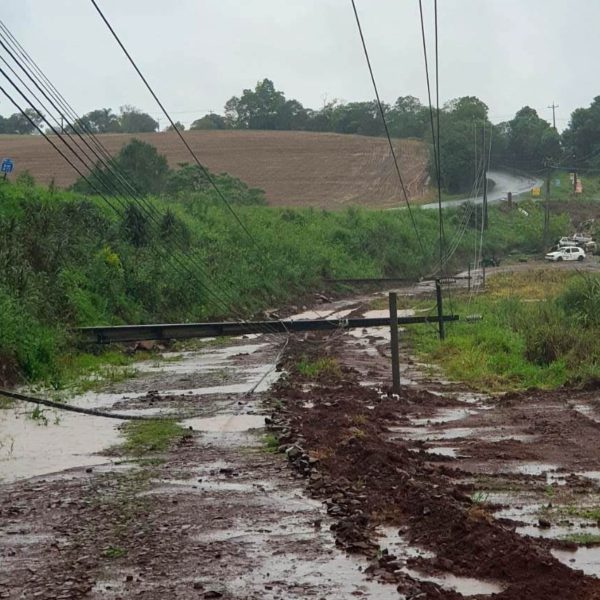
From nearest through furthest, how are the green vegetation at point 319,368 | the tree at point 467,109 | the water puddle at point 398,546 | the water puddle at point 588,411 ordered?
the water puddle at point 398,546 → the water puddle at point 588,411 → the green vegetation at point 319,368 → the tree at point 467,109

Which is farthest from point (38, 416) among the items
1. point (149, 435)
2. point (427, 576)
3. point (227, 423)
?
point (427, 576)

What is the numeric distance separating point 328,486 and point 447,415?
6.79m

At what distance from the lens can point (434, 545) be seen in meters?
10.1

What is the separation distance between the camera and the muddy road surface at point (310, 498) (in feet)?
30.9

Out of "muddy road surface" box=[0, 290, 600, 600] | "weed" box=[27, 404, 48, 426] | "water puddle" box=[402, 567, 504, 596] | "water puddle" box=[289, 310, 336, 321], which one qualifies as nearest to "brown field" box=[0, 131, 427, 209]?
"water puddle" box=[289, 310, 336, 321]

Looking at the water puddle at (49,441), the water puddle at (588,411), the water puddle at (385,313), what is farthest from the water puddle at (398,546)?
the water puddle at (385,313)

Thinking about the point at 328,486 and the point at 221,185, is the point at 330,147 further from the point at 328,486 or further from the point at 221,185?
the point at 328,486

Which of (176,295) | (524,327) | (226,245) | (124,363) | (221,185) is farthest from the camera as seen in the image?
(221,185)

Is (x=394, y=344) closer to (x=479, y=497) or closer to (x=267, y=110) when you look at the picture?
(x=479, y=497)

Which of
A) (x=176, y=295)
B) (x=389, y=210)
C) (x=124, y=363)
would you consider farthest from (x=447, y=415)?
(x=389, y=210)

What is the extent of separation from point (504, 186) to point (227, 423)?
268ft

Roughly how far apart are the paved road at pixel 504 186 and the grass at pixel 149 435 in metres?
61.5

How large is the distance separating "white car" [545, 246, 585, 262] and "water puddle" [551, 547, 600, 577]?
6150cm

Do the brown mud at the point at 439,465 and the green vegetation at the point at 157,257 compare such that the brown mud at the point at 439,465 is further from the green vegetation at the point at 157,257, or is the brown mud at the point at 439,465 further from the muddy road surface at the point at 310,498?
the green vegetation at the point at 157,257
